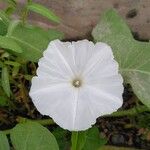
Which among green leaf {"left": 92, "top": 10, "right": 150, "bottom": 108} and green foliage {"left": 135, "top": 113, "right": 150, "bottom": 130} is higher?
green leaf {"left": 92, "top": 10, "right": 150, "bottom": 108}

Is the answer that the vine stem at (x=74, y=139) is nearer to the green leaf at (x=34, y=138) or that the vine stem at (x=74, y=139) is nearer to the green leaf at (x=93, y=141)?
the green leaf at (x=34, y=138)

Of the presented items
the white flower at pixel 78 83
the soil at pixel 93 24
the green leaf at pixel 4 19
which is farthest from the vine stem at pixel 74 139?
the soil at pixel 93 24

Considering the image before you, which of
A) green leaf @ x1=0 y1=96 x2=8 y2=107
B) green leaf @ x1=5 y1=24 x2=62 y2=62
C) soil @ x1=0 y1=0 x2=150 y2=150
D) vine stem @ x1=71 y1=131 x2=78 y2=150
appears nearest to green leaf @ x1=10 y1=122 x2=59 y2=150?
vine stem @ x1=71 y1=131 x2=78 y2=150

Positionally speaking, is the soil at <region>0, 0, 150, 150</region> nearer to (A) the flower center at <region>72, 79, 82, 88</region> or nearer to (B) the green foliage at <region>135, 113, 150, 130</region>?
(B) the green foliage at <region>135, 113, 150, 130</region>

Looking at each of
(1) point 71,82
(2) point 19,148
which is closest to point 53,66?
(1) point 71,82

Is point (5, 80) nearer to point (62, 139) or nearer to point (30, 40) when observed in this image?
point (30, 40)
